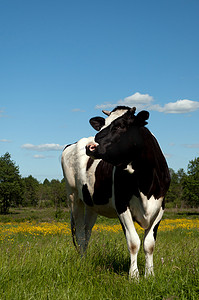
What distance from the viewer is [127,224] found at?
17.0 feet

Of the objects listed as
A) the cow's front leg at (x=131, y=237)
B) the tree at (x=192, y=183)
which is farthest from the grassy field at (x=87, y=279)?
the tree at (x=192, y=183)

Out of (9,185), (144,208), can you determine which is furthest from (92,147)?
(9,185)

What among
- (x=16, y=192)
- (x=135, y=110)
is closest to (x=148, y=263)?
(x=135, y=110)

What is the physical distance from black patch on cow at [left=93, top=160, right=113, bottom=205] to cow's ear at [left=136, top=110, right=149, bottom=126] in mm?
1221

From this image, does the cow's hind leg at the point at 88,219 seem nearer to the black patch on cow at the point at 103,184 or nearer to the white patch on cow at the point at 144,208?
the black patch on cow at the point at 103,184

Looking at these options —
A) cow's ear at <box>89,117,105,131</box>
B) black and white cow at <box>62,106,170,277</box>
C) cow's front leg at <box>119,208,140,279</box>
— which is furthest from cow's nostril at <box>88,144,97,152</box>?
cow's front leg at <box>119,208,140,279</box>

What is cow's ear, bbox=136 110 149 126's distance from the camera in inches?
199

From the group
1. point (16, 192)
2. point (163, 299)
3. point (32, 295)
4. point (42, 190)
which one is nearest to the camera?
point (163, 299)

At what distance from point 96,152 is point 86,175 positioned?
1.93 meters

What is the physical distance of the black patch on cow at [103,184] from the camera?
6.00m

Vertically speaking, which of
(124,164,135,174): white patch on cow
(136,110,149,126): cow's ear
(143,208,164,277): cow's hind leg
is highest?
(136,110,149,126): cow's ear

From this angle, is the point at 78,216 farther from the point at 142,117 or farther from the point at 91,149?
the point at 142,117

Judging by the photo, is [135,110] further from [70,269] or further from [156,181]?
[70,269]

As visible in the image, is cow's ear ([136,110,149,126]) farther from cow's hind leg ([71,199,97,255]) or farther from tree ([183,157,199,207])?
tree ([183,157,199,207])
